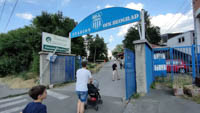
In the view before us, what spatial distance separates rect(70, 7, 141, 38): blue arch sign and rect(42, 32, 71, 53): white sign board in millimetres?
1170

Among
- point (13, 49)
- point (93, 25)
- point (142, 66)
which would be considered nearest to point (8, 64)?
point (13, 49)

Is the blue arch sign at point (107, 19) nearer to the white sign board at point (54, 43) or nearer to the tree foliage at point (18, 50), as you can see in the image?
the white sign board at point (54, 43)

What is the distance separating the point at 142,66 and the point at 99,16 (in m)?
4.24

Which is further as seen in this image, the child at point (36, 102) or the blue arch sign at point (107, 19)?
the blue arch sign at point (107, 19)

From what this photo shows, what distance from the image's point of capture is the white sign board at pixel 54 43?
6926mm

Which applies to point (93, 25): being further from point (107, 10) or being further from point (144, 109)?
point (144, 109)

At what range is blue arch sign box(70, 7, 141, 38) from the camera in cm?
544

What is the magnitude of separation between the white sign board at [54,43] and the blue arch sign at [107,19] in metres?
1.17

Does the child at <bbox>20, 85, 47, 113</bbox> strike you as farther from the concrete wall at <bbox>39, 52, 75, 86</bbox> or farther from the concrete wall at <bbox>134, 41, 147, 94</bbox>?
the concrete wall at <bbox>39, 52, 75, 86</bbox>

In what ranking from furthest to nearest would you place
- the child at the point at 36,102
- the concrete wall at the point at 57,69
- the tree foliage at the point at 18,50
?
the tree foliage at the point at 18,50
the concrete wall at the point at 57,69
the child at the point at 36,102

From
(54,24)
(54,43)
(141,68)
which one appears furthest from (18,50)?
(141,68)

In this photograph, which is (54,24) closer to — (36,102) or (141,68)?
(141,68)

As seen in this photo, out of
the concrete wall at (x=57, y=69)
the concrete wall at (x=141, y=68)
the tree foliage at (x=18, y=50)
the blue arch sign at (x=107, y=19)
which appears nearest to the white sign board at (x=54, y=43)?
the concrete wall at (x=57, y=69)

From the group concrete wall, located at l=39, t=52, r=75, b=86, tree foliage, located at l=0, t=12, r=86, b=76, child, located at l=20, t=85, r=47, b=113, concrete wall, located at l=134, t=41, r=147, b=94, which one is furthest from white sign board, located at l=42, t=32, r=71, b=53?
tree foliage, located at l=0, t=12, r=86, b=76
